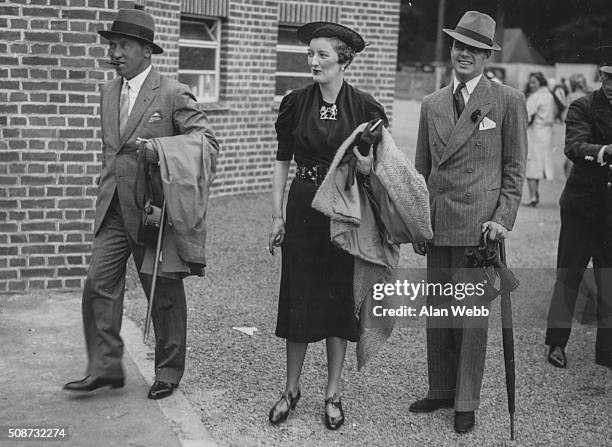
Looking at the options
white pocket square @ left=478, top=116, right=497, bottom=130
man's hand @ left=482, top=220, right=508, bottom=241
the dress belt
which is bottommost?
man's hand @ left=482, top=220, right=508, bottom=241

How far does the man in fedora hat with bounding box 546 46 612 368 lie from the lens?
5973mm

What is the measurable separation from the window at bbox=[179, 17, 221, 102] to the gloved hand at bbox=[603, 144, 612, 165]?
23.5ft

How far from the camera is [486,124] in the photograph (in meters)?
4.69

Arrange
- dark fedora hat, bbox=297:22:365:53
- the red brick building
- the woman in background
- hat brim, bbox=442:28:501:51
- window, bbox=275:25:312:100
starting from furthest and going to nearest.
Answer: the woman in background < window, bbox=275:25:312:100 < the red brick building < hat brim, bbox=442:28:501:51 < dark fedora hat, bbox=297:22:365:53

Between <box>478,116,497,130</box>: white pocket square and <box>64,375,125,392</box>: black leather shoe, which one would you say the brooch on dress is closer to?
<box>478,116,497,130</box>: white pocket square

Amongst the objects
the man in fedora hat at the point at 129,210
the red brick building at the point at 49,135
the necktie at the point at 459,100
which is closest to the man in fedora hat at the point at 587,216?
the necktie at the point at 459,100

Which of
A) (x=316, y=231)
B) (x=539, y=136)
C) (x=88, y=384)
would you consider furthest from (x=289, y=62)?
(x=88, y=384)

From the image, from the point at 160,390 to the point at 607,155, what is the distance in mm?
3125

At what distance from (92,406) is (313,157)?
1739mm

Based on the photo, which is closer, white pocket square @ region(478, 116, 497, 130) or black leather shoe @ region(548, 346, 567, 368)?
white pocket square @ region(478, 116, 497, 130)

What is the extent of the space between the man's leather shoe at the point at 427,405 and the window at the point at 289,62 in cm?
844

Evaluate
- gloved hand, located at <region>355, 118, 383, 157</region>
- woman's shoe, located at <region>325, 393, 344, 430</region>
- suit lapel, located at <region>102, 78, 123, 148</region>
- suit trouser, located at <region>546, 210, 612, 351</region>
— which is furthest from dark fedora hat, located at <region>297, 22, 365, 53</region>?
suit trouser, located at <region>546, 210, 612, 351</region>

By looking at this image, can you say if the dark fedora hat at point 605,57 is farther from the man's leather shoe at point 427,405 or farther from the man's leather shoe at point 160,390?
the man's leather shoe at point 160,390

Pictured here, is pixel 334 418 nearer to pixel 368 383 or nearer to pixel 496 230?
pixel 368 383
